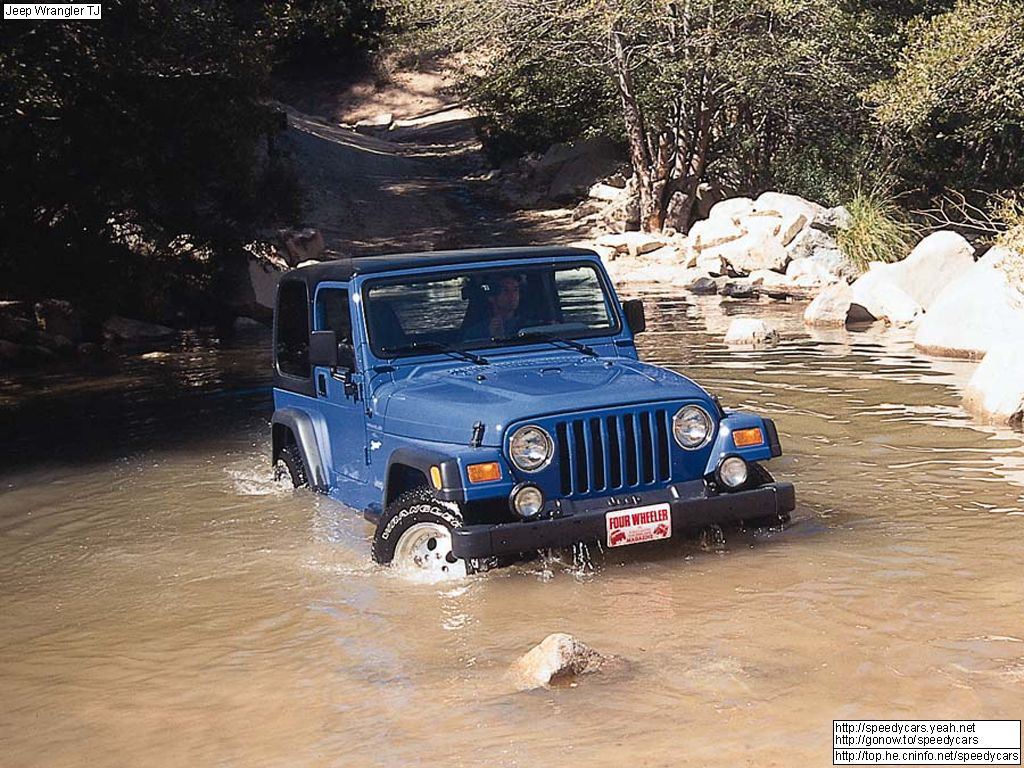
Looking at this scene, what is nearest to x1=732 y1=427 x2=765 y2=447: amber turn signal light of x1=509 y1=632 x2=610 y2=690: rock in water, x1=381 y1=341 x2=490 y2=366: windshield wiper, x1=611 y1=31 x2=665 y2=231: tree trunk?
x1=381 y1=341 x2=490 y2=366: windshield wiper

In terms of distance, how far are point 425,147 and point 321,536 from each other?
3831 cm

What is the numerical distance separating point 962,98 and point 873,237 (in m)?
3.10

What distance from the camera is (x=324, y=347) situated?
7.56 m

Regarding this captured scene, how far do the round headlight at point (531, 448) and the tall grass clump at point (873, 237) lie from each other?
15955 millimetres

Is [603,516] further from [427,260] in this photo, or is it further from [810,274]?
[810,274]

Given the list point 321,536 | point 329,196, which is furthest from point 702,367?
point 329,196

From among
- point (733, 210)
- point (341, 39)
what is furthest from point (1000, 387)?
point (341, 39)

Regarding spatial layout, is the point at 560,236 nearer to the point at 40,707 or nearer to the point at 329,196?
the point at 329,196

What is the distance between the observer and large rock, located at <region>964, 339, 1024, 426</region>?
10680 millimetres

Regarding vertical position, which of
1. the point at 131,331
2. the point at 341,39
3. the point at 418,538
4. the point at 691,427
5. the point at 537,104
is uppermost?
the point at 341,39

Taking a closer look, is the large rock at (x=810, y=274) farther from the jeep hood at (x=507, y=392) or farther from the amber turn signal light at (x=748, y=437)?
the amber turn signal light at (x=748, y=437)

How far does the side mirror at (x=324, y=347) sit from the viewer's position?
7555mm

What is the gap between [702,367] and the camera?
1441 cm

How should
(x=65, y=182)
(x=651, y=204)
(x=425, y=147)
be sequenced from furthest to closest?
(x=425, y=147)
(x=651, y=204)
(x=65, y=182)
